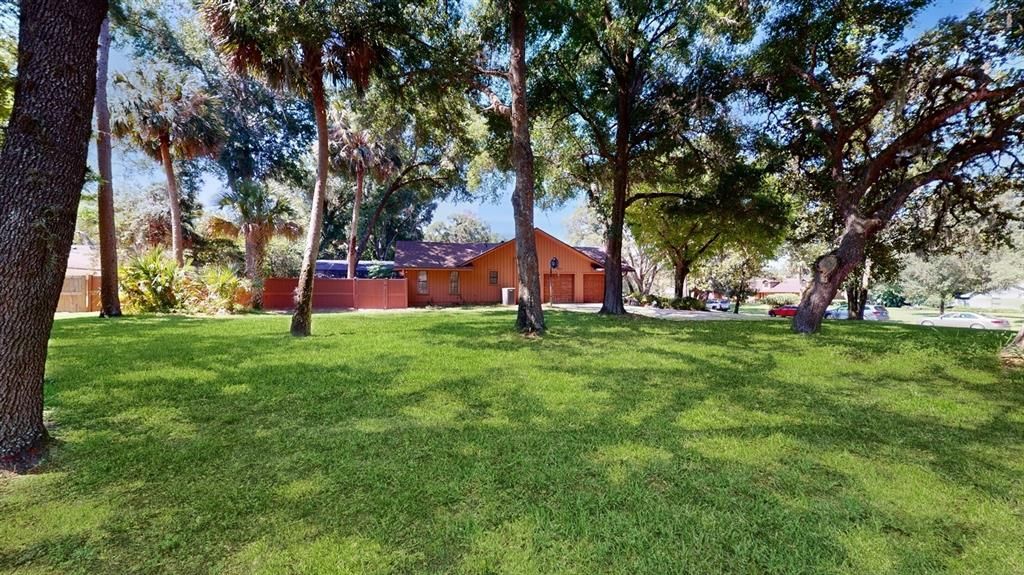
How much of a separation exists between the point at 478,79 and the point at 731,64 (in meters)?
6.34

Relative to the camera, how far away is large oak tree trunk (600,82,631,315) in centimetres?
1229

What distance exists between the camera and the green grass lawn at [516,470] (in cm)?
197

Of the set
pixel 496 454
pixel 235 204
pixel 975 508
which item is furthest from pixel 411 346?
pixel 235 204

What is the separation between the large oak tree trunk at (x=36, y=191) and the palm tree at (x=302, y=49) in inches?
193

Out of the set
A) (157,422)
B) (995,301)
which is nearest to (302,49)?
(157,422)

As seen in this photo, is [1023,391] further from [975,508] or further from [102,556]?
[102,556]

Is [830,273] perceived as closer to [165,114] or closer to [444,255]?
[444,255]

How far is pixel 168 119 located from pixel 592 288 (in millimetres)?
21131

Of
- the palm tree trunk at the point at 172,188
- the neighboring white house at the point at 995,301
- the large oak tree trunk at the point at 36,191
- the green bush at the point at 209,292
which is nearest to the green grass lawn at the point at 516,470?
the large oak tree trunk at the point at 36,191

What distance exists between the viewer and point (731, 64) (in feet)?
34.6

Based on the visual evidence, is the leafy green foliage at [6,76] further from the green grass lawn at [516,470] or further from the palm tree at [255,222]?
the palm tree at [255,222]

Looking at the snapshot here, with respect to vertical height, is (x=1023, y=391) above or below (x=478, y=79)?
below

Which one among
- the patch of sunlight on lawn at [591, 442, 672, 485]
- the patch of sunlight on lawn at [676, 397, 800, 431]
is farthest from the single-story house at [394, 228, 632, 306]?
the patch of sunlight on lawn at [591, 442, 672, 485]

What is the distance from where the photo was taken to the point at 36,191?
2.69 m
